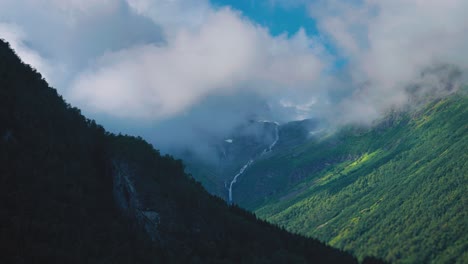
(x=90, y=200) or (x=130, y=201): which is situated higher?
(x=90, y=200)

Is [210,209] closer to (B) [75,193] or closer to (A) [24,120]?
(B) [75,193]

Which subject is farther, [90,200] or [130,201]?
[130,201]

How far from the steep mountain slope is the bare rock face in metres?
0.27

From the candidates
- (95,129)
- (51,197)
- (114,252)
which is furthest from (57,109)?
(114,252)

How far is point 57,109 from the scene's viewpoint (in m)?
168

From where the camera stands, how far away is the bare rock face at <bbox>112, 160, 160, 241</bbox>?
153875mm

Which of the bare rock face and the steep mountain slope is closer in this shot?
the steep mountain slope

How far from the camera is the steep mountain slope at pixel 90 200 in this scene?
411ft

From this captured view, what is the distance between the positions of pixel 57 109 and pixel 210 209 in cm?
5485

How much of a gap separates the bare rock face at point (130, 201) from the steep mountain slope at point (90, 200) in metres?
0.27

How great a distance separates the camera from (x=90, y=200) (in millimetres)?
148625

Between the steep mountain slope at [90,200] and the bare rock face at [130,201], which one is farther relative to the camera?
the bare rock face at [130,201]

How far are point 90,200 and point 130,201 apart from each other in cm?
1180

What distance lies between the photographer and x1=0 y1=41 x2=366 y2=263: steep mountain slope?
411 ft
